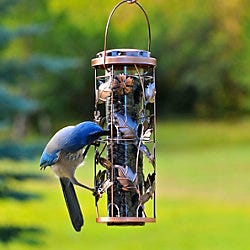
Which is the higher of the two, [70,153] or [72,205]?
[70,153]

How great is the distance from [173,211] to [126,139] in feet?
66.2

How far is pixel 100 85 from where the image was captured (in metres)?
6.46

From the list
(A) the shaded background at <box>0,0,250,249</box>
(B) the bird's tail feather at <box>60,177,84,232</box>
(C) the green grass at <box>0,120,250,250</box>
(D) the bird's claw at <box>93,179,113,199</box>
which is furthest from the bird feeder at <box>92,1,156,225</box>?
(A) the shaded background at <box>0,0,250,249</box>

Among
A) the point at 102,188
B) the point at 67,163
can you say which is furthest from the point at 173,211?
the point at 67,163

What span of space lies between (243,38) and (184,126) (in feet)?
16.8

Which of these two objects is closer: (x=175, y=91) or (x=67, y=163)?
(x=67, y=163)

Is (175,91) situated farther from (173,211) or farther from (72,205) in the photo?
(72,205)

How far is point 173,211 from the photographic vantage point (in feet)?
86.6

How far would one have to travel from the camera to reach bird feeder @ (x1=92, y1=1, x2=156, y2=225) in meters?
6.33

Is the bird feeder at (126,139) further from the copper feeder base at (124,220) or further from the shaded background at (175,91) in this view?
the shaded background at (175,91)

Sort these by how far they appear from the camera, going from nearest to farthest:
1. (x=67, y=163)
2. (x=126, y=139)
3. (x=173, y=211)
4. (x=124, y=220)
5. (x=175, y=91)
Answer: (x=124, y=220) → (x=67, y=163) → (x=126, y=139) → (x=173, y=211) → (x=175, y=91)

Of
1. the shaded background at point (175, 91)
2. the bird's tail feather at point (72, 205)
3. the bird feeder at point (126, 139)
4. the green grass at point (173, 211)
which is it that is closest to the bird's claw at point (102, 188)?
the bird feeder at point (126, 139)

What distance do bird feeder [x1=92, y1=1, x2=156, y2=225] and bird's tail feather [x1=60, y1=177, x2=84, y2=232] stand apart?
0.12 m

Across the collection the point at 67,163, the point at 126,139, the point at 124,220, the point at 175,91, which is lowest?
the point at 124,220
